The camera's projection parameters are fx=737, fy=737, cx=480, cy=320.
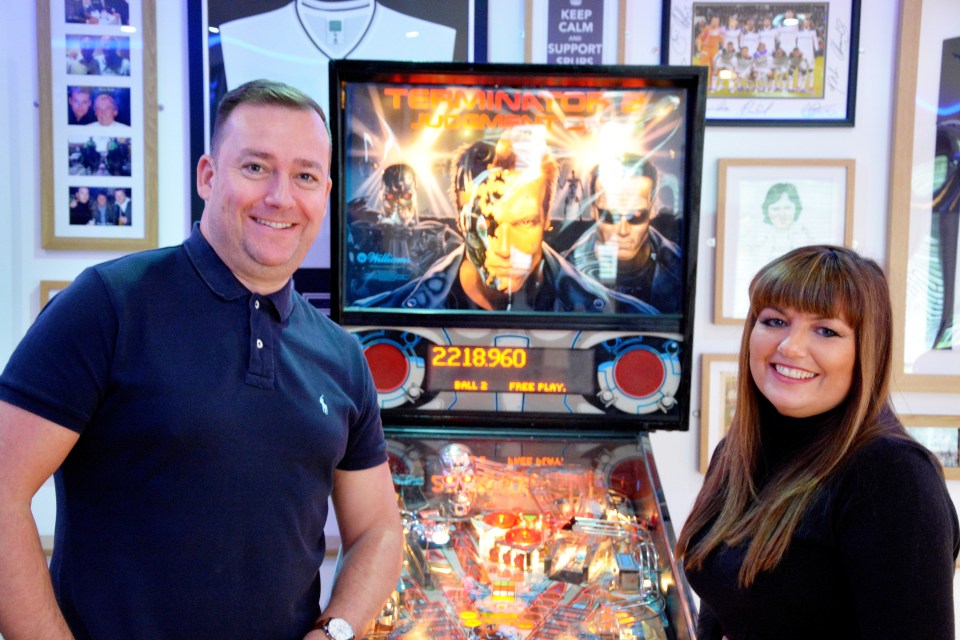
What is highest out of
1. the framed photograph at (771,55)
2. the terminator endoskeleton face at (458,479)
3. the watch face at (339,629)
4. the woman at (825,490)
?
the framed photograph at (771,55)

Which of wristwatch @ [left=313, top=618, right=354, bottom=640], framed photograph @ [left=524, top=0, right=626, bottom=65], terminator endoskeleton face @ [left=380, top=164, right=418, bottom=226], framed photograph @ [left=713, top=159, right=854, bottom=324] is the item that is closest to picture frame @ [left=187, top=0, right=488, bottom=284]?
framed photograph @ [left=524, top=0, right=626, bottom=65]

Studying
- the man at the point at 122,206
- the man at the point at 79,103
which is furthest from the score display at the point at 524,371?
Result: the man at the point at 79,103

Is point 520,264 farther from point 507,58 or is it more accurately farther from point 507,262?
point 507,58

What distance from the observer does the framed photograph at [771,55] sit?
7.92 feet

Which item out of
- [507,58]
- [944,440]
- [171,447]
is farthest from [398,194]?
[944,440]

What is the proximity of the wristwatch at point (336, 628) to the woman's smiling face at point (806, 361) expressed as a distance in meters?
0.87

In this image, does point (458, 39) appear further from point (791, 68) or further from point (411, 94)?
point (791, 68)

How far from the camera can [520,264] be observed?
6.29ft

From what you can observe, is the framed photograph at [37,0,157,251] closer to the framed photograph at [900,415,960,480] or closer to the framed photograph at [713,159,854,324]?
the framed photograph at [713,159,854,324]

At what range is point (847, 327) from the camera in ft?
4.11

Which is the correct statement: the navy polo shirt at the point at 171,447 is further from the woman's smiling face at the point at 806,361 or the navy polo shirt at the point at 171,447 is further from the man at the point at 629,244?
the man at the point at 629,244

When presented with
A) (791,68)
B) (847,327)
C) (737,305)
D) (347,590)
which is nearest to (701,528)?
(847,327)

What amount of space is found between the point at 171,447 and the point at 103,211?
1.72m

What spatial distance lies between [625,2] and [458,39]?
566 mm
